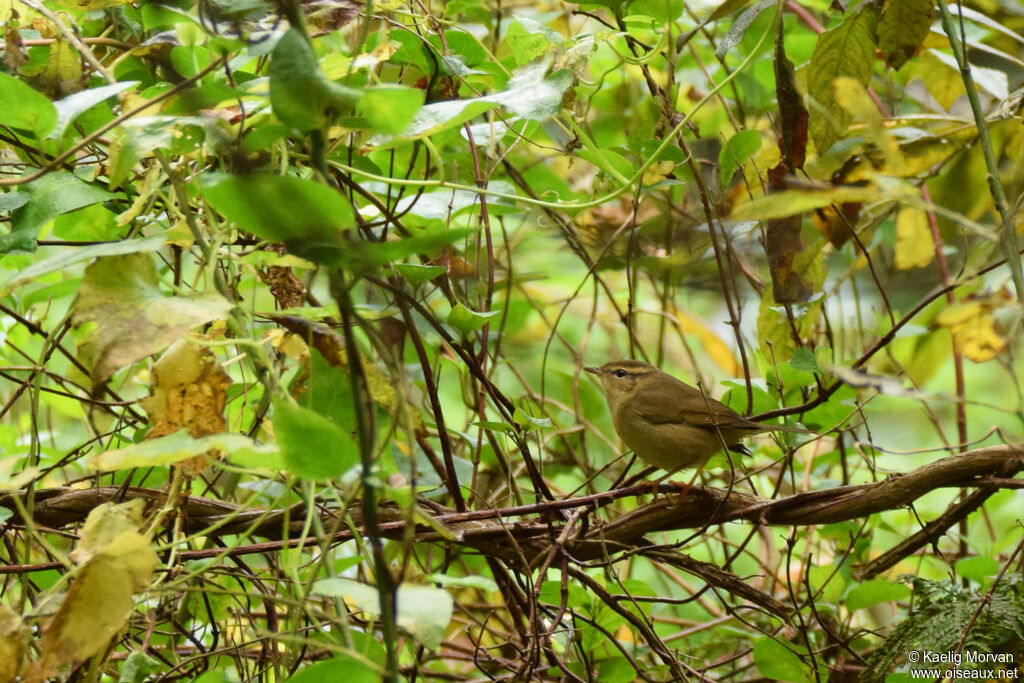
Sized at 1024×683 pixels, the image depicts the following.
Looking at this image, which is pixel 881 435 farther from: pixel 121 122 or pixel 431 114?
pixel 121 122

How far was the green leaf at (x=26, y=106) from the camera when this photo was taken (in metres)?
1.22

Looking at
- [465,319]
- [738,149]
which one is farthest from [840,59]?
[465,319]

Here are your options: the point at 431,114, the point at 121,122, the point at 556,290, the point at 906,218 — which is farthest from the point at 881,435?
the point at 121,122

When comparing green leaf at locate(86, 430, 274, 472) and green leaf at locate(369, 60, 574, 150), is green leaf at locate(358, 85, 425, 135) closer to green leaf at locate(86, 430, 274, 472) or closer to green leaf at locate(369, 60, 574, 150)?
green leaf at locate(369, 60, 574, 150)

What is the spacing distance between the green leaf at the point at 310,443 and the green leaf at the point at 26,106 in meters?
0.57

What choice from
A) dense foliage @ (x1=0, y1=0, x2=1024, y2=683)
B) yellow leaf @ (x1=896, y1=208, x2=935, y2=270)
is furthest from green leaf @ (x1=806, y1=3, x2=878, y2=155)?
yellow leaf @ (x1=896, y1=208, x2=935, y2=270)

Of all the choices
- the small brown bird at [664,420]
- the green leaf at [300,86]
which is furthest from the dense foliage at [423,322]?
the small brown bird at [664,420]

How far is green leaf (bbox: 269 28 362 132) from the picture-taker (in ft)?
3.22

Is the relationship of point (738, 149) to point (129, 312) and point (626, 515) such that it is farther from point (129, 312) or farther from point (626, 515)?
point (129, 312)

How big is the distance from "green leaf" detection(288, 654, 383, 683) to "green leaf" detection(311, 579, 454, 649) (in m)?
0.16

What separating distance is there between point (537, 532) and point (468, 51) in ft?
3.79

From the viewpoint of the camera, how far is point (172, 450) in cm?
110

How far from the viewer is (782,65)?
185 cm

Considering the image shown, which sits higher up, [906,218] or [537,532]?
[906,218]
